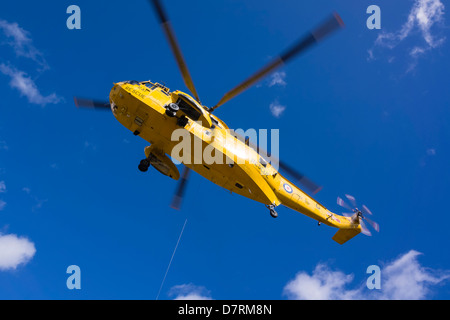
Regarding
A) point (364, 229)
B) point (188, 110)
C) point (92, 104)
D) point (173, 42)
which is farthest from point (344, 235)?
point (92, 104)

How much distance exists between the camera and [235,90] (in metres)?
13.3

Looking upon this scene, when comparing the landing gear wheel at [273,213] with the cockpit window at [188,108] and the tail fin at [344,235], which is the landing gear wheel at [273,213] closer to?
the tail fin at [344,235]

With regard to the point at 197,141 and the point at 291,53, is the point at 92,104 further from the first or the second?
the point at 291,53

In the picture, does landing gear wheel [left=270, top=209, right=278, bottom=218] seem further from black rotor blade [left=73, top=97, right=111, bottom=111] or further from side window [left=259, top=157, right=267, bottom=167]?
black rotor blade [left=73, top=97, right=111, bottom=111]

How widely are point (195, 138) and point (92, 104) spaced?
548cm

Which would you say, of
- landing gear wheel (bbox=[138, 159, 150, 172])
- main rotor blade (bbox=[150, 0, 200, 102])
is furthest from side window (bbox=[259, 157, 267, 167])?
landing gear wheel (bbox=[138, 159, 150, 172])

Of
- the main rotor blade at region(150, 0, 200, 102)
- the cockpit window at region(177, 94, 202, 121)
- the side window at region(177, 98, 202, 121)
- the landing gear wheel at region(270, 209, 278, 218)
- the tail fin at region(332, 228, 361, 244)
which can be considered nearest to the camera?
the main rotor blade at region(150, 0, 200, 102)

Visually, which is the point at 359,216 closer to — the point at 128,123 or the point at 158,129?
the point at 158,129

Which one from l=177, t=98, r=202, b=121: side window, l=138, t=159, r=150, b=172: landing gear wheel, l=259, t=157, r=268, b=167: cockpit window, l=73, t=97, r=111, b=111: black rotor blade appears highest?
l=73, t=97, r=111, b=111: black rotor blade

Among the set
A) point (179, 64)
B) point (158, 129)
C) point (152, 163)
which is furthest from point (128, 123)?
point (179, 64)

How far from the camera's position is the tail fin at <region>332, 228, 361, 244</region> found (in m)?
20.5

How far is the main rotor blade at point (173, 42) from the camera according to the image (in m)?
11.6

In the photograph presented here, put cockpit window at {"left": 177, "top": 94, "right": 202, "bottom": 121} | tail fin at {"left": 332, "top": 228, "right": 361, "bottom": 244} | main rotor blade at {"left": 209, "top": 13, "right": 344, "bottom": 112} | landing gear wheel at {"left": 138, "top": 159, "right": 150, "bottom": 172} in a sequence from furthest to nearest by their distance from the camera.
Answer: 1. tail fin at {"left": 332, "top": 228, "right": 361, "bottom": 244}
2. landing gear wheel at {"left": 138, "top": 159, "right": 150, "bottom": 172}
3. cockpit window at {"left": 177, "top": 94, "right": 202, "bottom": 121}
4. main rotor blade at {"left": 209, "top": 13, "right": 344, "bottom": 112}

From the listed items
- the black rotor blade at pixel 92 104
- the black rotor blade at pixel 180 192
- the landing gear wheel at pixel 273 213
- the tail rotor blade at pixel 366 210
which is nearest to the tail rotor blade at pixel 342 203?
the tail rotor blade at pixel 366 210
